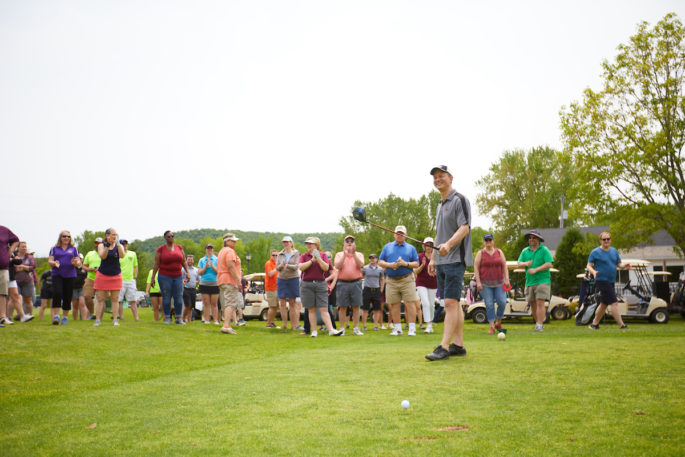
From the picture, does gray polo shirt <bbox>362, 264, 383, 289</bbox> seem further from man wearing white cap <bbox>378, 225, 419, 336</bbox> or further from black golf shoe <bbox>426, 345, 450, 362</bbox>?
black golf shoe <bbox>426, 345, 450, 362</bbox>

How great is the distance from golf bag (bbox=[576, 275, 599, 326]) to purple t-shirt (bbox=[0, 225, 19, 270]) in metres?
12.5

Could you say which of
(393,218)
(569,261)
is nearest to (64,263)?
(569,261)

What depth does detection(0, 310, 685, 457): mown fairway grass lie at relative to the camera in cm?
345

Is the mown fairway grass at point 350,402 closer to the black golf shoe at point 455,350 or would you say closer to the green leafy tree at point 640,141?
the black golf shoe at point 455,350

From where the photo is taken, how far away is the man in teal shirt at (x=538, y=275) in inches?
470

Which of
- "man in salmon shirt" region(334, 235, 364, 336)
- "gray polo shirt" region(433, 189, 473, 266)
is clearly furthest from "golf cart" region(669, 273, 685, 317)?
"gray polo shirt" region(433, 189, 473, 266)

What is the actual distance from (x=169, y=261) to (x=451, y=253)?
847cm

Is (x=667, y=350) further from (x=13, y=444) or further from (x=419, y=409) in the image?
(x=13, y=444)

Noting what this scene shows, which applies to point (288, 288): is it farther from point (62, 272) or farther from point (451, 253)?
point (451, 253)

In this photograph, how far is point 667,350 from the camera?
7.23m

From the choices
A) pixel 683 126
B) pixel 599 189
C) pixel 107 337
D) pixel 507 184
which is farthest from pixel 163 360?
pixel 507 184

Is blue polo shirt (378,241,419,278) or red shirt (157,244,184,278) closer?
blue polo shirt (378,241,419,278)

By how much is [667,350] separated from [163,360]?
6.58 meters

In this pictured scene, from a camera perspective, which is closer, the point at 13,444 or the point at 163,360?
the point at 13,444
